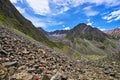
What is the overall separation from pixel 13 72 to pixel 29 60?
4.42 metres

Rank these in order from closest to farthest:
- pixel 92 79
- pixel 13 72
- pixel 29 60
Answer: pixel 13 72
pixel 29 60
pixel 92 79

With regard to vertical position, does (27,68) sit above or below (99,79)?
above

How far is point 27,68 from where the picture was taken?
16.9m

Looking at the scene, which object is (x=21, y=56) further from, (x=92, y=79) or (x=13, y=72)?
(x=92, y=79)

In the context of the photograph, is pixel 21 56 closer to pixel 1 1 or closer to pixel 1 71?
pixel 1 71

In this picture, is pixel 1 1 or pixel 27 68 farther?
pixel 1 1

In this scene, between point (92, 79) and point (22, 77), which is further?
point (92, 79)

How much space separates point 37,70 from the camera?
16.8 m

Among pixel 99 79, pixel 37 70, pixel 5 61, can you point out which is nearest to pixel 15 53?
pixel 5 61

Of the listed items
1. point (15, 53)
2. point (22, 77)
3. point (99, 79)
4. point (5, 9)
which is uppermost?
point (5, 9)

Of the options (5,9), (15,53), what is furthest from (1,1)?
(15,53)

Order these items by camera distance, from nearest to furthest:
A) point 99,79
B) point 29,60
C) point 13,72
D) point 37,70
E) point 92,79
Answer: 1. point 13,72
2. point 37,70
3. point 29,60
4. point 92,79
5. point 99,79

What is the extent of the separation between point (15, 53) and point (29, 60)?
68.1 inches

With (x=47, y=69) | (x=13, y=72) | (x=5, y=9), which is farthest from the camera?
(x=5, y=9)
